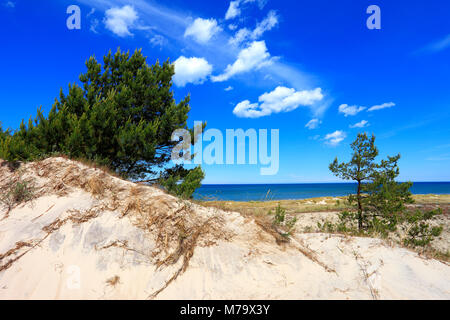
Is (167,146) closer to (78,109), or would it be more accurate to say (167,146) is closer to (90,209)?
(78,109)

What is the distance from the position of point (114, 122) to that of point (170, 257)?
300 inches

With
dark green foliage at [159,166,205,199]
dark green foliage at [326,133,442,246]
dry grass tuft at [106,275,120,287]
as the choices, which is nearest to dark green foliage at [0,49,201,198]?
dark green foliage at [159,166,205,199]

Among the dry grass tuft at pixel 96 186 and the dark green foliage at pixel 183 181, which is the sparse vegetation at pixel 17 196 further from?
the dark green foliage at pixel 183 181

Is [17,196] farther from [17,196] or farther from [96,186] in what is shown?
[96,186]

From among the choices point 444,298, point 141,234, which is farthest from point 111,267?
point 444,298

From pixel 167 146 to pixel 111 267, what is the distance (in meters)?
8.49

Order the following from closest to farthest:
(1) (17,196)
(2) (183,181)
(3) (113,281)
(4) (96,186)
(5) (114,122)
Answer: (3) (113,281) → (4) (96,186) → (1) (17,196) → (5) (114,122) → (2) (183,181)

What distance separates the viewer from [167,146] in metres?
11.9

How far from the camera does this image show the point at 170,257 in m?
4.21

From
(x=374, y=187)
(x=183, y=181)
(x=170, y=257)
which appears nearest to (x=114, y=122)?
(x=183, y=181)

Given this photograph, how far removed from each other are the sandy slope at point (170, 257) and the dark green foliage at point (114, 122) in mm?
3731
